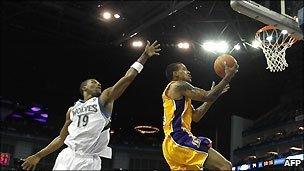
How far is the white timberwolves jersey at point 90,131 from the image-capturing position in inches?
177

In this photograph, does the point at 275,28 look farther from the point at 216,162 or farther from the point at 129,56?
the point at 129,56

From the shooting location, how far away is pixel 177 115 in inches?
200

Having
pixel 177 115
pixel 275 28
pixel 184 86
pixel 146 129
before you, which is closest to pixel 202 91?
pixel 184 86

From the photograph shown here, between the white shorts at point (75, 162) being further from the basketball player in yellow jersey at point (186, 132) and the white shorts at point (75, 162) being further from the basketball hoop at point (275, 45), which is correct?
the basketball hoop at point (275, 45)

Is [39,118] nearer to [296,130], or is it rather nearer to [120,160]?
[120,160]

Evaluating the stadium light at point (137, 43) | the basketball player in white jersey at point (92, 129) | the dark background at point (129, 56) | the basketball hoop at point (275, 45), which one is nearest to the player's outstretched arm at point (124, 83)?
the basketball player in white jersey at point (92, 129)

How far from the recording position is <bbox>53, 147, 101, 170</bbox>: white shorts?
441 centimetres

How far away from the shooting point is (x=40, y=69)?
17.8 meters

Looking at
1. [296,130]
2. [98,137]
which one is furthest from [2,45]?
[98,137]

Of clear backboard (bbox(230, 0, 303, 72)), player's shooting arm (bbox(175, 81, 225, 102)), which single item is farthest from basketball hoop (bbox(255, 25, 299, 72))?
player's shooting arm (bbox(175, 81, 225, 102))

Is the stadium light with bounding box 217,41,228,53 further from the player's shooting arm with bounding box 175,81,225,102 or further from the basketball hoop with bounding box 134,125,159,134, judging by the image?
the player's shooting arm with bounding box 175,81,225,102

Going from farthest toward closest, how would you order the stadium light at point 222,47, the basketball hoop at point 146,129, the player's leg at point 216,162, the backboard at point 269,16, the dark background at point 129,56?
the basketball hoop at point 146,129
the stadium light at point 222,47
the dark background at point 129,56
the backboard at point 269,16
the player's leg at point 216,162

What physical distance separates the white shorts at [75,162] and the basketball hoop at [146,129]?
16.9 metres

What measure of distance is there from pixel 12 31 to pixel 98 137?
39.9 ft
